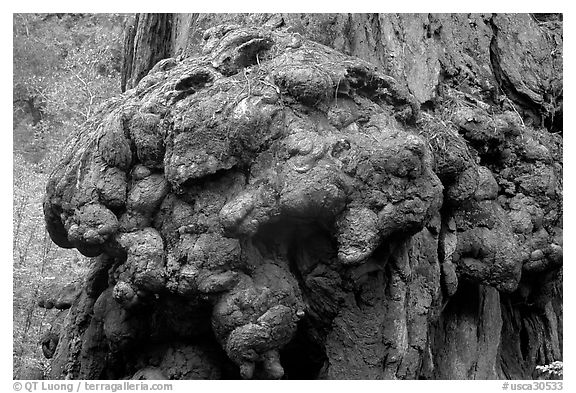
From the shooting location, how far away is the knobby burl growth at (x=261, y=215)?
302cm

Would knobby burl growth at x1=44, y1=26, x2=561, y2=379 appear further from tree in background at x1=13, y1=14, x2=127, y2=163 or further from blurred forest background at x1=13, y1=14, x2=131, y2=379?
tree in background at x1=13, y1=14, x2=127, y2=163

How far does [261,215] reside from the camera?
298 cm

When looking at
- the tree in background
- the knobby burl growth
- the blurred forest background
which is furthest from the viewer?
the tree in background

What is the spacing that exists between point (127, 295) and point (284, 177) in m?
0.67

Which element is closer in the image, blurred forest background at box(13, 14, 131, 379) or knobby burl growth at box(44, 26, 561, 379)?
knobby burl growth at box(44, 26, 561, 379)

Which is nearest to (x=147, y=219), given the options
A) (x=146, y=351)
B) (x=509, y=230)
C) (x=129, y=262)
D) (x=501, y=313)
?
(x=129, y=262)

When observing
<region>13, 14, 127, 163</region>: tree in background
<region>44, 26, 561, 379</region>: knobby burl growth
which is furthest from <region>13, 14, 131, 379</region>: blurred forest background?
<region>44, 26, 561, 379</region>: knobby burl growth

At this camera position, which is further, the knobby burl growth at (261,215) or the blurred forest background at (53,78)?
the blurred forest background at (53,78)

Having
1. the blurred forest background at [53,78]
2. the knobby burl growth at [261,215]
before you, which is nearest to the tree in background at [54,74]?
the blurred forest background at [53,78]

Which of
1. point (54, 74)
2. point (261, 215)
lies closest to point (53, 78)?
point (54, 74)

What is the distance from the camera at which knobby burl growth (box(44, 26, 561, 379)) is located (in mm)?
3018

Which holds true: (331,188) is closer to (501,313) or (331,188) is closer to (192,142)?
(192,142)

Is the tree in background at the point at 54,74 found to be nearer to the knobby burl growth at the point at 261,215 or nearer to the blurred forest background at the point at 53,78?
the blurred forest background at the point at 53,78

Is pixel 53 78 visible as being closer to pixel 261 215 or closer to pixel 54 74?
pixel 54 74
